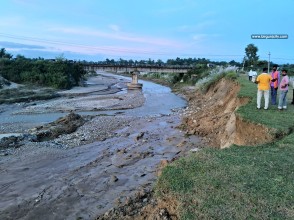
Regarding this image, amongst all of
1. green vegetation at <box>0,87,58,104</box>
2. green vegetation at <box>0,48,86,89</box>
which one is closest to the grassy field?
green vegetation at <box>0,87,58,104</box>

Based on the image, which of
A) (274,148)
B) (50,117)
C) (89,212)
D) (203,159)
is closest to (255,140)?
(274,148)

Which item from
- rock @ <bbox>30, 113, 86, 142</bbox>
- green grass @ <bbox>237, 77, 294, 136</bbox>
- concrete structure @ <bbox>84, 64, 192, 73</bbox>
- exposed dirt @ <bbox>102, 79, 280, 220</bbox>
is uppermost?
concrete structure @ <bbox>84, 64, 192, 73</bbox>

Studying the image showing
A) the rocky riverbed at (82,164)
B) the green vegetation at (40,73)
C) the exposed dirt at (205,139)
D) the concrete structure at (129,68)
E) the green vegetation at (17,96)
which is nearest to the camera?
the exposed dirt at (205,139)

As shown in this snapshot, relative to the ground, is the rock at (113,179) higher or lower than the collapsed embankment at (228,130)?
lower

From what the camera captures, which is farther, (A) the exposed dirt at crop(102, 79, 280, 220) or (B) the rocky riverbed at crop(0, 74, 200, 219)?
(B) the rocky riverbed at crop(0, 74, 200, 219)

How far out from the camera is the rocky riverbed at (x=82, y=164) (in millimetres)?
9031

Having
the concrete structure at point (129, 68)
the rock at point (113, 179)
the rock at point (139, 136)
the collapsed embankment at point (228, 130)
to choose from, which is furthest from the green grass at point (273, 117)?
the concrete structure at point (129, 68)

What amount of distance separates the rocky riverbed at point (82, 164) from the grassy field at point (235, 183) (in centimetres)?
83

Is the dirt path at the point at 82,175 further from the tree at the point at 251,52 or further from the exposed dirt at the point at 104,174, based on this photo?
the tree at the point at 251,52

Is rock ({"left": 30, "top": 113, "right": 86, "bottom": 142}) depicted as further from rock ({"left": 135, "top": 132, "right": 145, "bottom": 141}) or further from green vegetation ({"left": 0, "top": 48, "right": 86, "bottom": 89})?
green vegetation ({"left": 0, "top": 48, "right": 86, "bottom": 89})

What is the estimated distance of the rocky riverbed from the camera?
9.03 meters

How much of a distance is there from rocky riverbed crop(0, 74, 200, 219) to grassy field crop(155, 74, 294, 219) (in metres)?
0.83

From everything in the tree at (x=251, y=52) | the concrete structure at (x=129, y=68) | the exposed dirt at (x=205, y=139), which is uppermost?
the tree at (x=251, y=52)

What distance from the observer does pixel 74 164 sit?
13.3 metres
